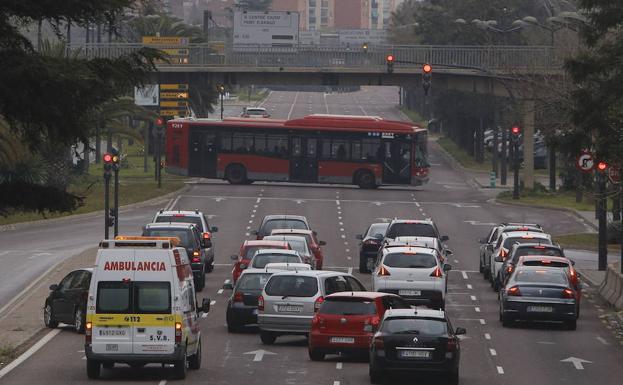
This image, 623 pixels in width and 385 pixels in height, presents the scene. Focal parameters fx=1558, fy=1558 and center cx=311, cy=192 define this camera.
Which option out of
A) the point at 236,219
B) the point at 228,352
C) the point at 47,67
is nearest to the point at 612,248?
the point at 236,219

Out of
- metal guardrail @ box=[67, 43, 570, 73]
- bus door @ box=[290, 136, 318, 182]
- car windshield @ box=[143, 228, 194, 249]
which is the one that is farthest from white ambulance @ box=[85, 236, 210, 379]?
metal guardrail @ box=[67, 43, 570, 73]

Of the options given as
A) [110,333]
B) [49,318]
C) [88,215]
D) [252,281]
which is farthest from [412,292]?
[88,215]

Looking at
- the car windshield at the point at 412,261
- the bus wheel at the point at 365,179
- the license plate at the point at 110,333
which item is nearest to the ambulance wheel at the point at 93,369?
the license plate at the point at 110,333

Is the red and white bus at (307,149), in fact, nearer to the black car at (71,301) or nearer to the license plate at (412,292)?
the license plate at (412,292)

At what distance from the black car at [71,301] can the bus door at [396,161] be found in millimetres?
43293

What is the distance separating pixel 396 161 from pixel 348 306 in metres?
48.5

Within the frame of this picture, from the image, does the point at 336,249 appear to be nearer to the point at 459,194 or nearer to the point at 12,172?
the point at 12,172

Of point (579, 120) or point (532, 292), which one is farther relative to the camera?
point (579, 120)

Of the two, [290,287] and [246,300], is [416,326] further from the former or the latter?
[246,300]

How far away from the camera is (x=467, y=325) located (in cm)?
3619

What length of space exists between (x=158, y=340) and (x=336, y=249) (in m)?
29.4

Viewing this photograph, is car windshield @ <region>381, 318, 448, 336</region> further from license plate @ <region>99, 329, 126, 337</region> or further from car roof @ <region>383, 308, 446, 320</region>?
license plate @ <region>99, 329, 126, 337</region>

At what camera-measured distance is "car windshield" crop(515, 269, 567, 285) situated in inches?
1383

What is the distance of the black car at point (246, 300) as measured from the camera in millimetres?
33125
